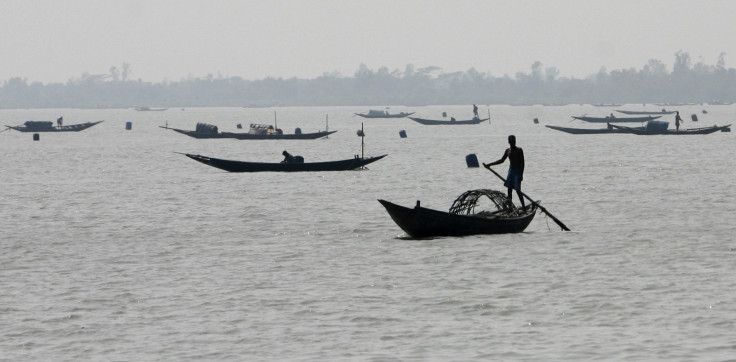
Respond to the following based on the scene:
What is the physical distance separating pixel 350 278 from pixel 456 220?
5612mm

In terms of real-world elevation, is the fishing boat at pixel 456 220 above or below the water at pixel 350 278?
above

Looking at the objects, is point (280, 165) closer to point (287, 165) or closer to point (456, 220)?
point (287, 165)

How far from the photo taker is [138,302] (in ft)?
73.8

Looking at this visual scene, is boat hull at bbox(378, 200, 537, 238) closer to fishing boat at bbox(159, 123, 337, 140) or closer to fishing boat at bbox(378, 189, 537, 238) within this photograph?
fishing boat at bbox(378, 189, 537, 238)

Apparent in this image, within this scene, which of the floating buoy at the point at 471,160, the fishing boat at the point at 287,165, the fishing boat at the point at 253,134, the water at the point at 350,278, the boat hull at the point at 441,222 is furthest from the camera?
the fishing boat at the point at 253,134

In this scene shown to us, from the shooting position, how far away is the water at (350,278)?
18.7m

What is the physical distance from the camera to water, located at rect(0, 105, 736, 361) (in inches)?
734

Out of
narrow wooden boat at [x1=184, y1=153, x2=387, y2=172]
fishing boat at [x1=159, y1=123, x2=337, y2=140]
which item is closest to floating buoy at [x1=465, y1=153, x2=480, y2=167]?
narrow wooden boat at [x1=184, y1=153, x2=387, y2=172]

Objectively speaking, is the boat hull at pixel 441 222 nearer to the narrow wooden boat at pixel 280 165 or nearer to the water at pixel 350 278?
the water at pixel 350 278

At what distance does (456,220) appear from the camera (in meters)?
30.2

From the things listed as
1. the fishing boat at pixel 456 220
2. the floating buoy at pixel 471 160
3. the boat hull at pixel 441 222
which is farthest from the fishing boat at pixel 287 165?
the boat hull at pixel 441 222

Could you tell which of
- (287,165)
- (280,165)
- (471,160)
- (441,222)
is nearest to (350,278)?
(441,222)

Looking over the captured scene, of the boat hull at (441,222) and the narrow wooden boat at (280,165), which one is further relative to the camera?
the narrow wooden boat at (280,165)

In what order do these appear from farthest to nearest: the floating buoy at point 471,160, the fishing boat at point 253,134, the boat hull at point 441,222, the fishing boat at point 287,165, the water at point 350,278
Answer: the fishing boat at point 253,134
the floating buoy at point 471,160
the fishing boat at point 287,165
the boat hull at point 441,222
the water at point 350,278
